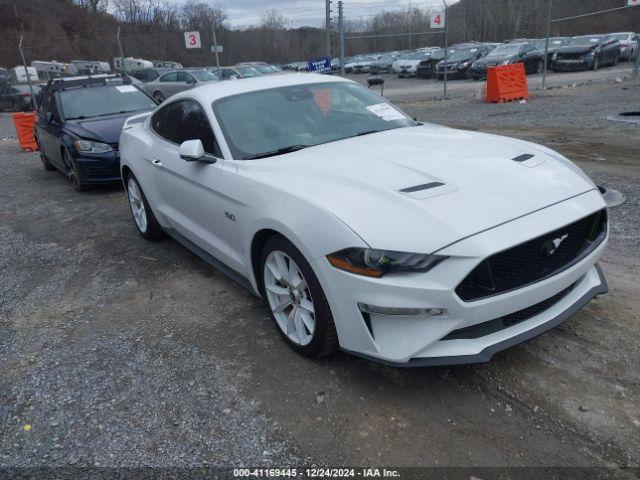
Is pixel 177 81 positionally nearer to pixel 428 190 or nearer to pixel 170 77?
pixel 170 77

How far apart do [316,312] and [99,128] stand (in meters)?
6.35

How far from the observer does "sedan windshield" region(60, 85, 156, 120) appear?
28.1 feet

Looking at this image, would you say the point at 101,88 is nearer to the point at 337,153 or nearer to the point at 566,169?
the point at 337,153

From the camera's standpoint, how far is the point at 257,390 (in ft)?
9.78

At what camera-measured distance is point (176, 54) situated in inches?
1810

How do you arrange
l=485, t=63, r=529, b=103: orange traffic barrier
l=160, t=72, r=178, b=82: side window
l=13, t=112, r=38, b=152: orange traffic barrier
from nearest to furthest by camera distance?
l=13, t=112, r=38, b=152: orange traffic barrier
l=485, t=63, r=529, b=103: orange traffic barrier
l=160, t=72, r=178, b=82: side window

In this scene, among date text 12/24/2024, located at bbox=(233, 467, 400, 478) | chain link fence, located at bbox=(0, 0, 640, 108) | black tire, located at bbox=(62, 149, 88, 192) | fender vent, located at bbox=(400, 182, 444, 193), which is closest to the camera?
date text 12/24/2024, located at bbox=(233, 467, 400, 478)

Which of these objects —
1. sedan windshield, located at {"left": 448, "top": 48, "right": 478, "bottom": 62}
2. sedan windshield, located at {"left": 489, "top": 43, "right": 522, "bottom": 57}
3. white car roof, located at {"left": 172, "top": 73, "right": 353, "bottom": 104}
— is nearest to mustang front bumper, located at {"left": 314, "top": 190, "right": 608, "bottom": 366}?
white car roof, located at {"left": 172, "top": 73, "right": 353, "bottom": 104}

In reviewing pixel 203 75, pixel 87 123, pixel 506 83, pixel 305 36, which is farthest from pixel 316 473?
pixel 305 36

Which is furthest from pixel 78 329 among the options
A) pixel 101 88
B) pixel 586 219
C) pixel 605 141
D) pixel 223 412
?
pixel 605 141

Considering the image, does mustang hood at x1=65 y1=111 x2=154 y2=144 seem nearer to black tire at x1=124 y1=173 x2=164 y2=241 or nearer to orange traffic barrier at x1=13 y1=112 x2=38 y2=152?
black tire at x1=124 y1=173 x2=164 y2=241

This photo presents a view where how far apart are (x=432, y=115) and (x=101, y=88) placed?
8.46 metres

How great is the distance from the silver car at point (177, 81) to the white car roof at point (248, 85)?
58.9 ft

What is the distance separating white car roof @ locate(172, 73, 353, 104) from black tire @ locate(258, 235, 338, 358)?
158 centimetres
